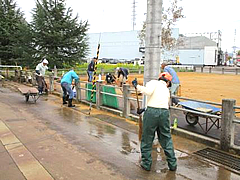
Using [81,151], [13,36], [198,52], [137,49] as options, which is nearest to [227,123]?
[81,151]

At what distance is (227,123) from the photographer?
5289 millimetres

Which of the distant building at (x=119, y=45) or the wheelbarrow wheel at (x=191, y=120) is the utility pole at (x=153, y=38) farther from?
the distant building at (x=119, y=45)

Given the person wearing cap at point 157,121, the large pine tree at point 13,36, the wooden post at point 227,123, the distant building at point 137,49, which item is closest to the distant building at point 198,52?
the distant building at point 137,49

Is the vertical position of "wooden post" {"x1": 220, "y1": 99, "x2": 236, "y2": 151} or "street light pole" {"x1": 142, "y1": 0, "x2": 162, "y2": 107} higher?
"street light pole" {"x1": 142, "y1": 0, "x2": 162, "y2": 107}

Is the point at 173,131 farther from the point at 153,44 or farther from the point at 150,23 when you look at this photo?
the point at 150,23

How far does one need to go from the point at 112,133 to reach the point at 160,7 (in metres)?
3.45

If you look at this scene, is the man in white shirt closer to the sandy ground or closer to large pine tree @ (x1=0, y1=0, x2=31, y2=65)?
the sandy ground

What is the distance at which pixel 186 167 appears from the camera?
184 inches

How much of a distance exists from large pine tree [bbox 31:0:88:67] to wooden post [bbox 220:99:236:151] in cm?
1925

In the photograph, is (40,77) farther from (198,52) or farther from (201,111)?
(198,52)

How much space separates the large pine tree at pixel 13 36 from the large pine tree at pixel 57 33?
951 mm

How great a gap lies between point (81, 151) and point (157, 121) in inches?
76.5

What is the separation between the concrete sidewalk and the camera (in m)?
4.32

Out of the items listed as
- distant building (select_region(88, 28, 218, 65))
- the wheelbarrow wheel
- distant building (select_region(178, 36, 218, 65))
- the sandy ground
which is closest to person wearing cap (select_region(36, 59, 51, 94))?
the sandy ground
